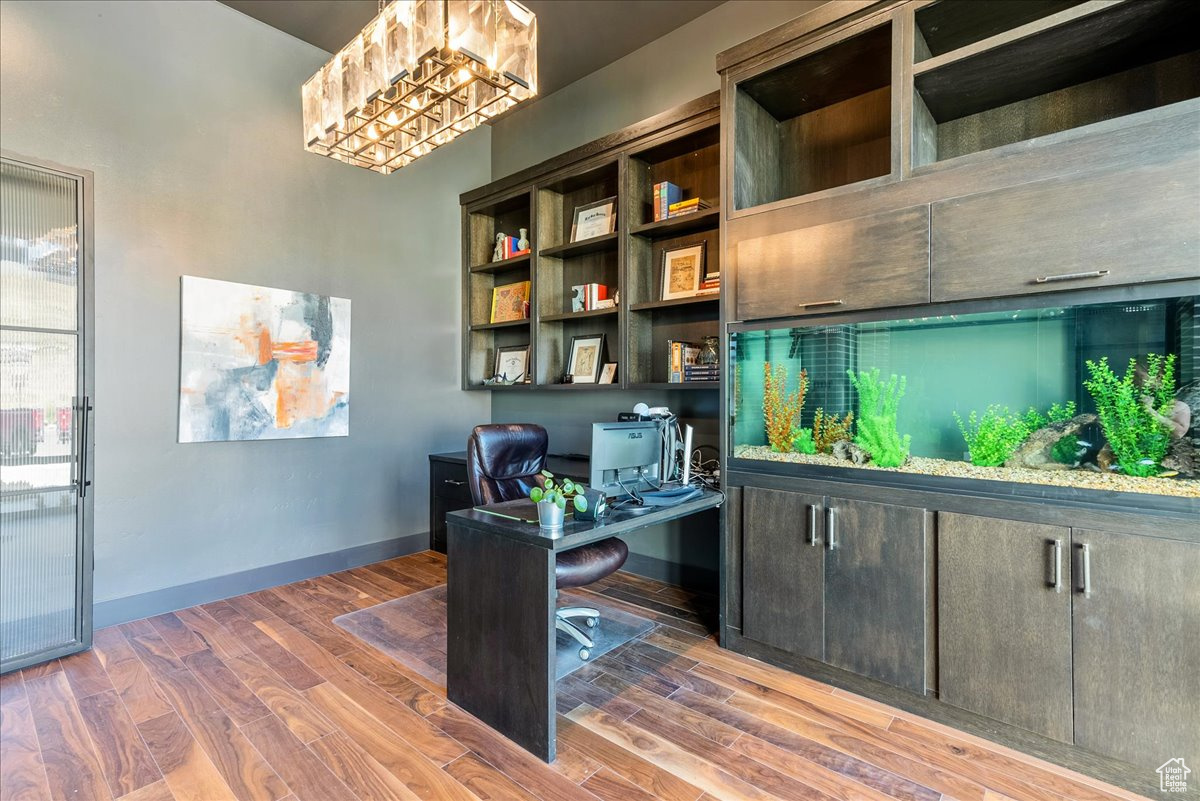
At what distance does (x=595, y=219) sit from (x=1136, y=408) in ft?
9.75

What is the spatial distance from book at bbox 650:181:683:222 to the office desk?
189 centimetres

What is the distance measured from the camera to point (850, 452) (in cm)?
242

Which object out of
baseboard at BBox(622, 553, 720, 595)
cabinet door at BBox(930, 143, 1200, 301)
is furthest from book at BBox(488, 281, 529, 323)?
cabinet door at BBox(930, 143, 1200, 301)

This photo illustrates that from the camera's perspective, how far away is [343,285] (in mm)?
3863

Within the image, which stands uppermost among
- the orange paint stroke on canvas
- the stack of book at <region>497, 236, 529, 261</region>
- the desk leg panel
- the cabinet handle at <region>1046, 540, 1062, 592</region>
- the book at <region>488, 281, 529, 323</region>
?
the stack of book at <region>497, 236, 529, 261</region>

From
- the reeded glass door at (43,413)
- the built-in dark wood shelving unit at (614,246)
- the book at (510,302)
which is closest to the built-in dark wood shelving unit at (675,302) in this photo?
the built-in dark wood shelving unit at (614,246)

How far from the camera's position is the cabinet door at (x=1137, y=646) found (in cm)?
171

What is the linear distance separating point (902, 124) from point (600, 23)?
6.97ft

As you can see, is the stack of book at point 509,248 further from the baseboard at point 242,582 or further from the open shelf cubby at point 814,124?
the baseboard at point 242,582

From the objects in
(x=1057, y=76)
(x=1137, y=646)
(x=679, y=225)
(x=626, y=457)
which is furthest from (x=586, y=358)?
(x=1137, y=646)

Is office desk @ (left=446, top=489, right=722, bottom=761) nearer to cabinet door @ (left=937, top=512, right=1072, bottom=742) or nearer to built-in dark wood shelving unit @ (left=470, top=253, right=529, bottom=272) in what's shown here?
cabinet door @ (left=937, top=512, right=1072, bottom=742)

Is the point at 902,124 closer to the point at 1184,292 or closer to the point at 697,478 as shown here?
the point at 1184,292

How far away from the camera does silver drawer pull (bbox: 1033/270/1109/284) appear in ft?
5.97

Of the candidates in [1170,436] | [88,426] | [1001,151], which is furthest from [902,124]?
[88,426]
